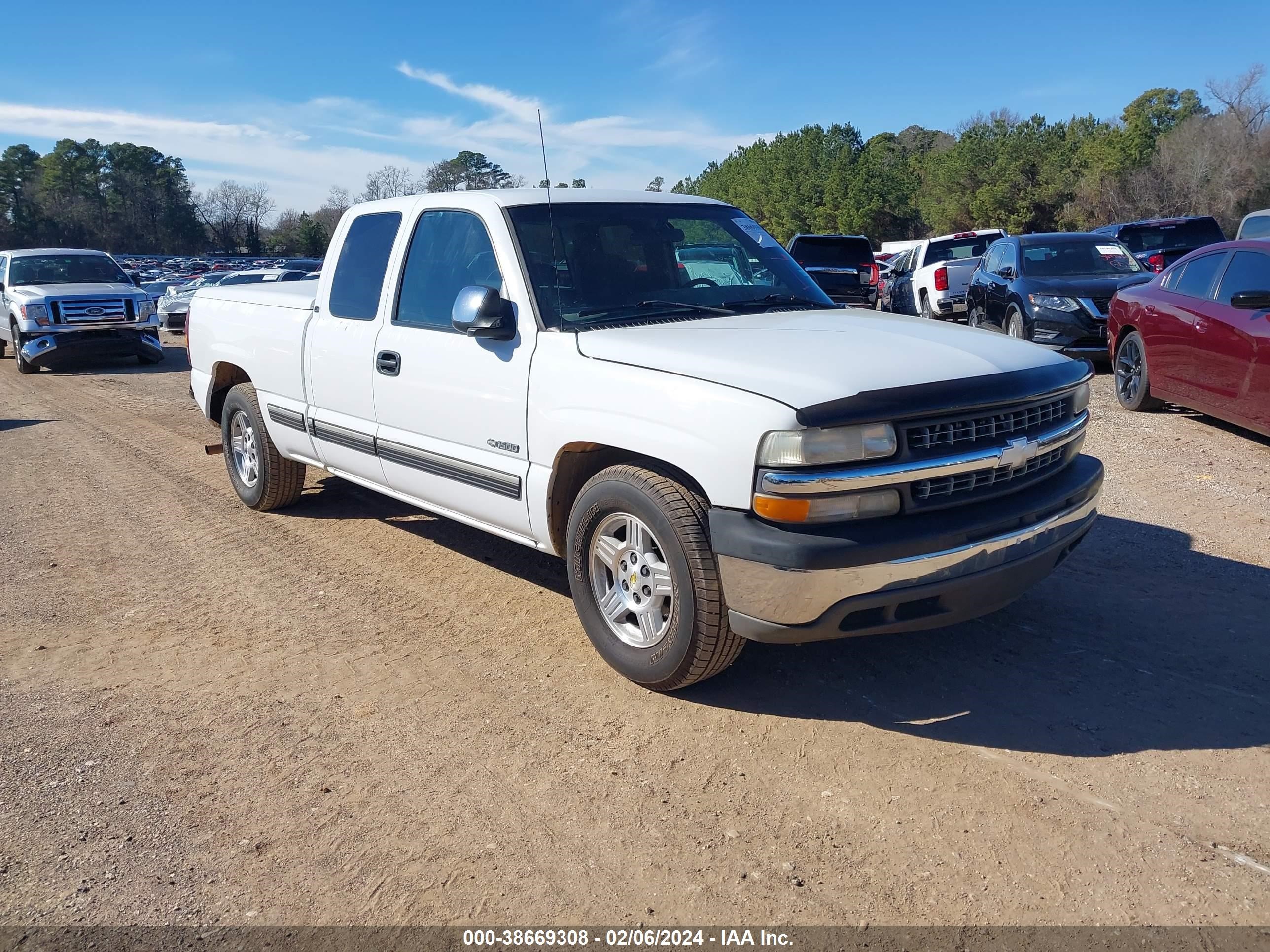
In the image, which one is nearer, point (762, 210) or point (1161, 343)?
point (1161, 343)

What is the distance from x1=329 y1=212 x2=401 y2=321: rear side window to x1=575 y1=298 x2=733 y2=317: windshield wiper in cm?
145

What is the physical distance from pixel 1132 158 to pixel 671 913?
56.8 metres

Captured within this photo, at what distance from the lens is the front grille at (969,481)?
3.48 m

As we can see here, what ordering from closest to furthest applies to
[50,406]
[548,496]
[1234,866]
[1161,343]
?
[1234,866] → [548,496] → [1161,343] → [50,406]

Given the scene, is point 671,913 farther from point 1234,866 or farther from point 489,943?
point 1234,866

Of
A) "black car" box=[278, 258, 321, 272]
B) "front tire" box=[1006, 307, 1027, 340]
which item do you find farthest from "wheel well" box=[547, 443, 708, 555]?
"black car" box=[278, 258, 321, 272]

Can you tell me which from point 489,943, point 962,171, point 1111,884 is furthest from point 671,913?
point 962,171

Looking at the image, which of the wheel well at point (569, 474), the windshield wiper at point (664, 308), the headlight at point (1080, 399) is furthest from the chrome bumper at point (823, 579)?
the windshield wiper at point (664, 308)

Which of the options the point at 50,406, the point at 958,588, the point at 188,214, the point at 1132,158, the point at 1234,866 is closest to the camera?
the point at 1234,866

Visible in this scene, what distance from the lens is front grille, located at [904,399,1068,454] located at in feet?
11.3

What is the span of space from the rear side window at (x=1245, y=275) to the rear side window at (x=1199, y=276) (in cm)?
16

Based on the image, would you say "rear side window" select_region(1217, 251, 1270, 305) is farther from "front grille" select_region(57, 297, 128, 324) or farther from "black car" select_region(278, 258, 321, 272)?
"black car" select_region(278, 258, 321, 272)

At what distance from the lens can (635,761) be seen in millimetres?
3518

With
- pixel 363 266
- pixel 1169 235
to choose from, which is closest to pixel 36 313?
pixel 363 266
